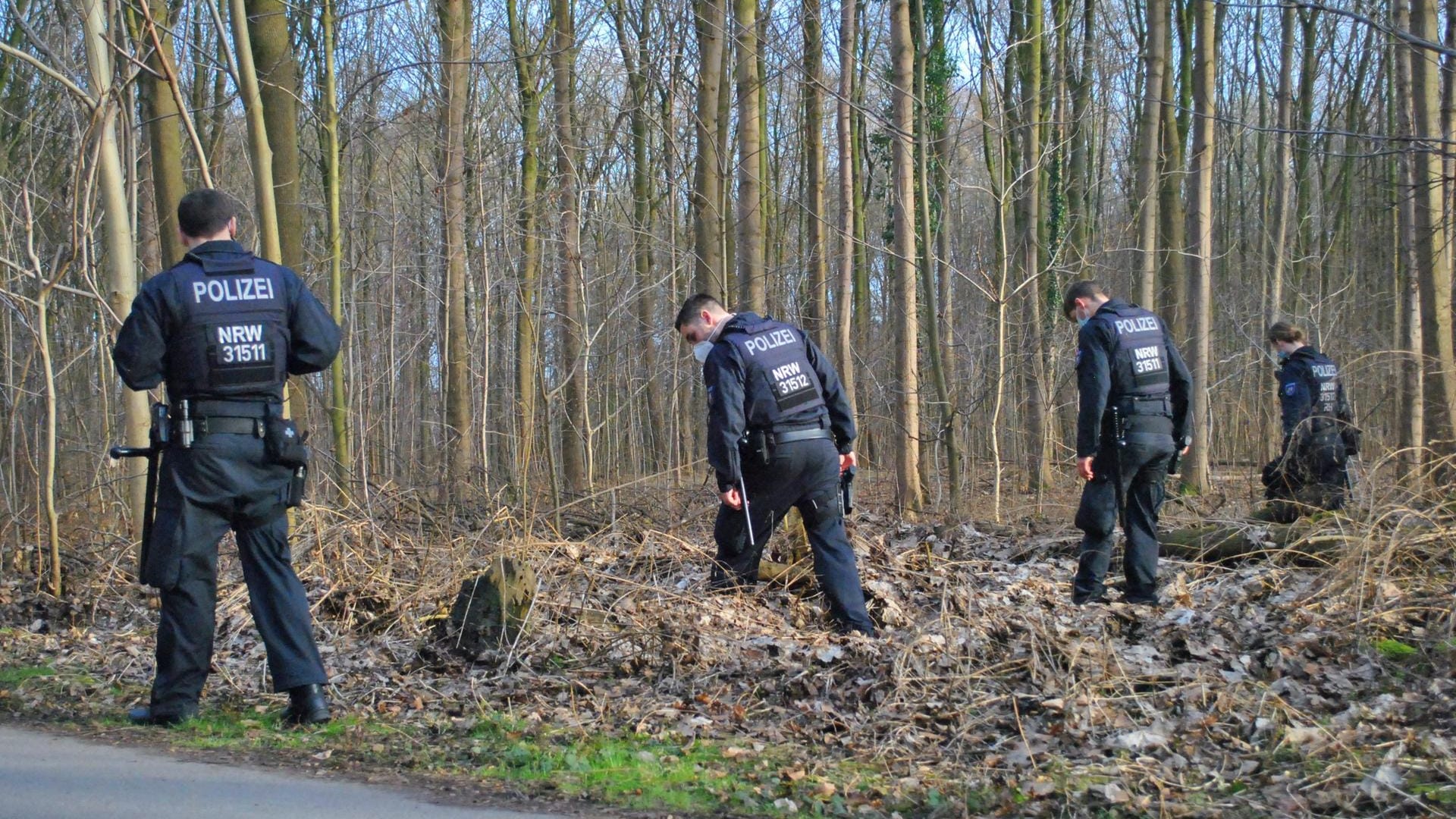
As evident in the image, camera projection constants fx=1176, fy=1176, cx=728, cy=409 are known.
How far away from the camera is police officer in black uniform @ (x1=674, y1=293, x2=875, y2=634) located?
6.34 m

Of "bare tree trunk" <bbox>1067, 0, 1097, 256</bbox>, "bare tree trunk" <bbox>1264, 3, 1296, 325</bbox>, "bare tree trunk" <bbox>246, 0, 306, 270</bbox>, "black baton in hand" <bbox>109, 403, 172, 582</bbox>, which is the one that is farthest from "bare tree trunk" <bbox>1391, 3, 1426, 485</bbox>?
"bare tree trunk" <bbox>246, 0, 306, 270</bbox>

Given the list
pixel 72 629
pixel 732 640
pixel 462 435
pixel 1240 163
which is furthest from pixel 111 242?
pixel 1240 163

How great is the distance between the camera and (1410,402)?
10359 millimetres

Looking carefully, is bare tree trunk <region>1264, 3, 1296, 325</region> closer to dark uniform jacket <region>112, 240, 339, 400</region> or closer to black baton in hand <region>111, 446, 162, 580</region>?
dark uniform jacket <region>112, 240, 339, 400</region>

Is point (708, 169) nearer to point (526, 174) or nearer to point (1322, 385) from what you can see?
point (526, 174)

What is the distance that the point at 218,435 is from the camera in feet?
15.5

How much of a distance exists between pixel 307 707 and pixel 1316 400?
8.45 m

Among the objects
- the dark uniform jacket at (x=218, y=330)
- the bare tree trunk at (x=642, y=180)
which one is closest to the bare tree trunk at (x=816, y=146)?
the bare tree trunk at (x=642, y=180)

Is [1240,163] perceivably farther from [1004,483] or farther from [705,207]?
[705,207]

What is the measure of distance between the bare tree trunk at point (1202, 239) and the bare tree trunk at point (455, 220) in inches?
324

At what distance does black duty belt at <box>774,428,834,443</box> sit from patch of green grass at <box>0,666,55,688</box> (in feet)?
12.7

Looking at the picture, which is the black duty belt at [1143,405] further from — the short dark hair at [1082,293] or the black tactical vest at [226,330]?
the black tactical vest at [226,330]

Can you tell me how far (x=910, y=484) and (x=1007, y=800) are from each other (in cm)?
821

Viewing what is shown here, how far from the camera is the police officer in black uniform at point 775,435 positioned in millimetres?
6344
